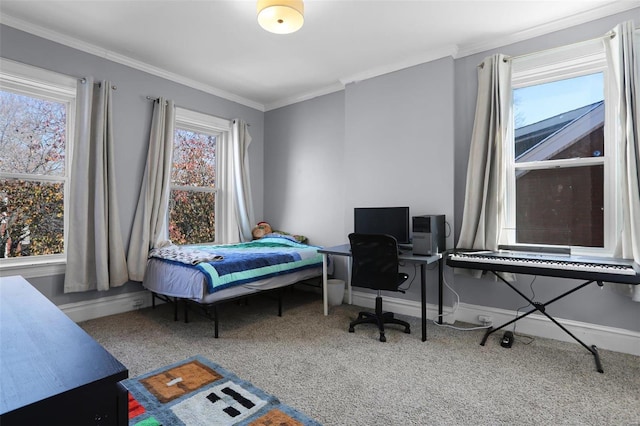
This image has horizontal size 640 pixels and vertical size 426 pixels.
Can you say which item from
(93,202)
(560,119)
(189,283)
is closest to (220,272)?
(189,283)

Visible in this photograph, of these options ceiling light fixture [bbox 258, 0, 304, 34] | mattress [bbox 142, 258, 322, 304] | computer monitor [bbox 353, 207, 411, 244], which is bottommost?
mattress [bbox 142, 258, 322, 304]

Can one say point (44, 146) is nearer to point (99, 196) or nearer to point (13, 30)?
point (99, 196)

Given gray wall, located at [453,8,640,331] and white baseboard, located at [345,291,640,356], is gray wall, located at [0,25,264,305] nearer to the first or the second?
white baseboard, located at [345,291,640,356]

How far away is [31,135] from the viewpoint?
3037mm

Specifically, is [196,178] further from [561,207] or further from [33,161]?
[561,207]

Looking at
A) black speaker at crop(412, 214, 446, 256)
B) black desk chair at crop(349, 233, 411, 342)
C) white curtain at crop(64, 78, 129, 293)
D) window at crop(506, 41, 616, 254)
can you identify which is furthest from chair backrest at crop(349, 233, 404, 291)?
white curtain at crop(64, 78, 129, 293)

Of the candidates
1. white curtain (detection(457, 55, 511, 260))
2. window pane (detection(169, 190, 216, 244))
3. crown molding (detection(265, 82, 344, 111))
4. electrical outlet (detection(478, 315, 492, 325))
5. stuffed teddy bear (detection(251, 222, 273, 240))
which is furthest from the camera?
stuffed teddy bear (detection(251, 222, 273, 240))

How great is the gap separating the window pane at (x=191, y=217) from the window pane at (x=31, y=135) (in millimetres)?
1200

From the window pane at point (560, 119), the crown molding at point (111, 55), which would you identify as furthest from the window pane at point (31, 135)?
the window pane at point (560, 119)

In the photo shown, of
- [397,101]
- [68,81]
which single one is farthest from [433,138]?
[68,81]

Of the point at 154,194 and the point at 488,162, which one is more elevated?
the point at 488,162

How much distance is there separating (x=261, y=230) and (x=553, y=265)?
135 inches

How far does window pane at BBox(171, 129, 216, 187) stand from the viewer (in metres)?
4.12

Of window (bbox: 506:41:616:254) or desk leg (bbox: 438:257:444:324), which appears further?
desk leg (bbox: 438:257:444:324)
